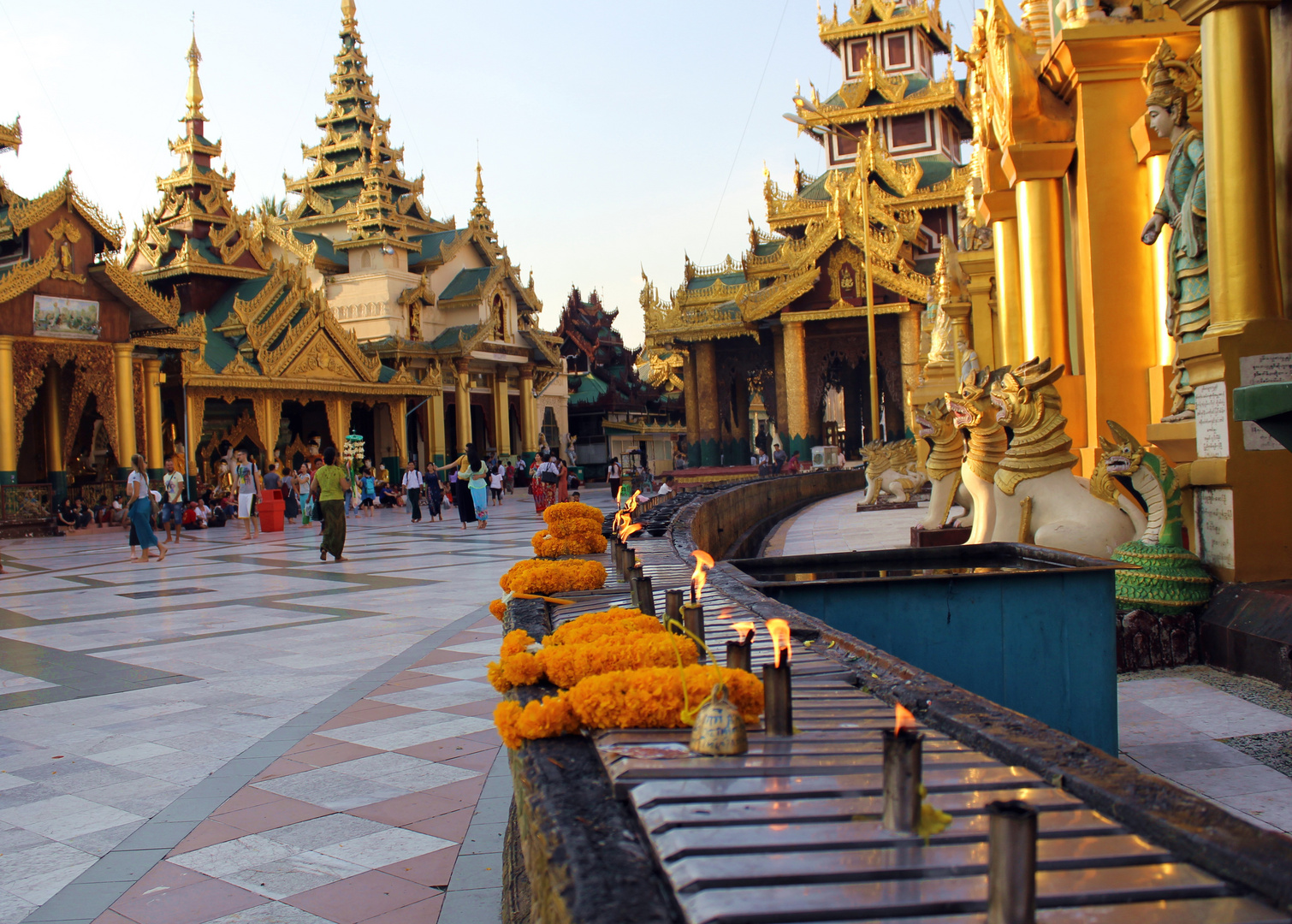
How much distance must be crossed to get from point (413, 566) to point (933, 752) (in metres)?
11.1

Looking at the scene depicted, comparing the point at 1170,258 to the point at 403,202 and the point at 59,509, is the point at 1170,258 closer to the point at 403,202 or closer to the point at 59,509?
the point at 59,509

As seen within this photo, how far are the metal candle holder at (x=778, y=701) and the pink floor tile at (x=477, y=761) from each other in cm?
237

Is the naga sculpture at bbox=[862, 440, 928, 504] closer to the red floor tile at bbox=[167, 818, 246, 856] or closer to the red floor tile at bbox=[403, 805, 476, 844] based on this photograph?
the red floor tile at bbox=[403, 805, 476, 844]

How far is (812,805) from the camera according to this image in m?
1.78

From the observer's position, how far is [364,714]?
522 cm

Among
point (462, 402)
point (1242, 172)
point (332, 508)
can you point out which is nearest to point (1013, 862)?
point (1242, 172)

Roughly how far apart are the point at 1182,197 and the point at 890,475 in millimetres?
11504

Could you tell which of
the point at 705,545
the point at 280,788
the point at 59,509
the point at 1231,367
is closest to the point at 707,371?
the point at 59,509

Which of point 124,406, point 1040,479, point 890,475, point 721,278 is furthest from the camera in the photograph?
point 721,278

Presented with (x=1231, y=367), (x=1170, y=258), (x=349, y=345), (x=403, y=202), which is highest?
(x=403, y=202)

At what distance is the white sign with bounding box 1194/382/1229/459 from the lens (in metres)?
5.92

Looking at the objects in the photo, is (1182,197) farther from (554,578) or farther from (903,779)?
(903,779)

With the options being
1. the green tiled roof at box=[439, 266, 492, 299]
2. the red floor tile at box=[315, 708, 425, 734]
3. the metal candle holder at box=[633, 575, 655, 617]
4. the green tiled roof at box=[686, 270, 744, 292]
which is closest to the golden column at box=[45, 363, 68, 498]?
the green tiled roof at box=[439, 266, 492, 299]

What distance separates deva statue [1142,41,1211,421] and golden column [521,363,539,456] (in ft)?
109
